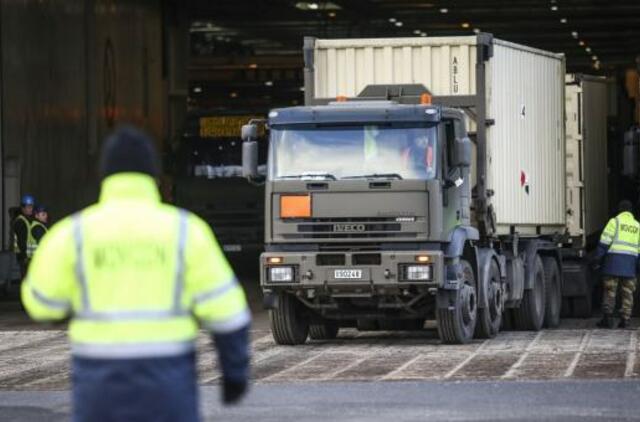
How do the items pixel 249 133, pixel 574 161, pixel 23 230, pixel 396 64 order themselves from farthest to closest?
1. pixel 23 230
2. pixel 574 161
3. pixel 396 64
4. pixel 249 133

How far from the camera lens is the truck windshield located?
A: 21453mm

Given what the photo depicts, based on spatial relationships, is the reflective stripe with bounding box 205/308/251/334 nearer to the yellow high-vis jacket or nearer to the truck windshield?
the yellow high-vis jacket

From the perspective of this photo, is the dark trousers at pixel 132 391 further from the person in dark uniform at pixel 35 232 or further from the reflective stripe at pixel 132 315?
the person in dark uniform at pixel 35 232

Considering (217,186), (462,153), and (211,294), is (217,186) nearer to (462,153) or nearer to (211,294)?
(462,153)

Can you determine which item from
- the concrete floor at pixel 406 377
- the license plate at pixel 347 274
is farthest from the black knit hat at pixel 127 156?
the license plate at pixel 347 274

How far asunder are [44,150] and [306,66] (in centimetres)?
1735

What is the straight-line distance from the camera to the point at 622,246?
25.9 m

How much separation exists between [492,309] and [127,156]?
1649 cm

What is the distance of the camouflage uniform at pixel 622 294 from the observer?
83.8 feet

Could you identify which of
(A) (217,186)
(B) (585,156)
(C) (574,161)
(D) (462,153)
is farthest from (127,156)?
(A) (217,186)

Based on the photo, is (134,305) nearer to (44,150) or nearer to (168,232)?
(168,232)

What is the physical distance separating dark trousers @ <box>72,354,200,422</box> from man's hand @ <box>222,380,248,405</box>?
17cm

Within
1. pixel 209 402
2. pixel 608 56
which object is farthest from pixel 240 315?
pixel 608 56

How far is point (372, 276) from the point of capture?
848 inches
